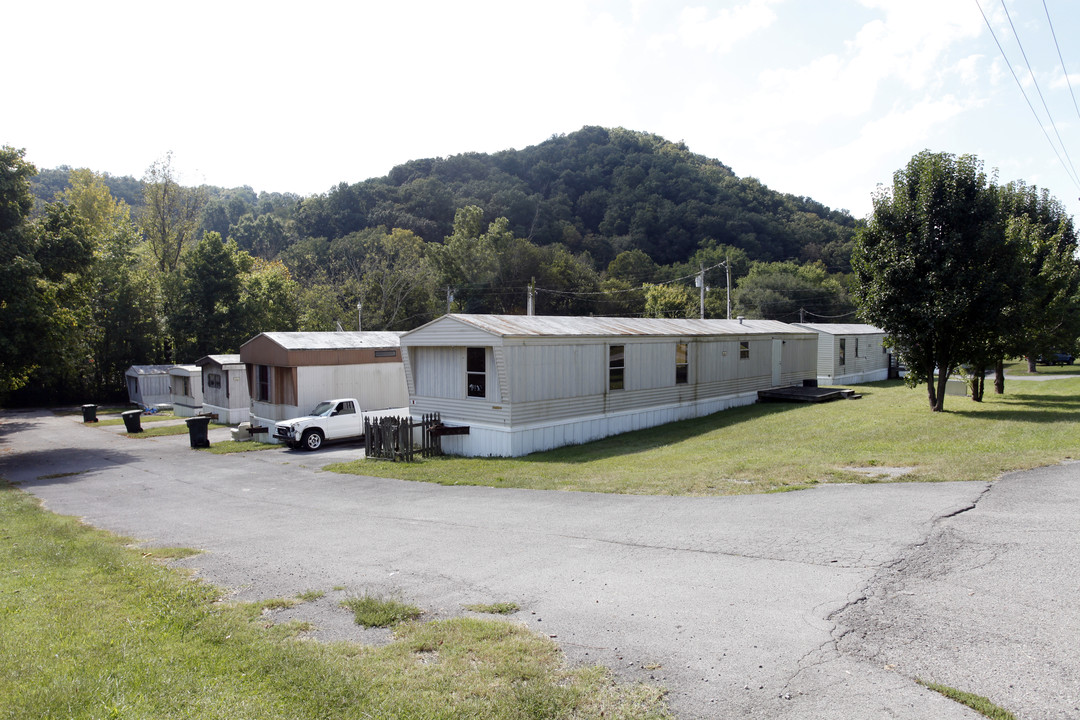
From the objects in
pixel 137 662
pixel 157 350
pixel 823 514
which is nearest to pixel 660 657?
pixel 137 662

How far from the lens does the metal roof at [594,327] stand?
16.8 metres

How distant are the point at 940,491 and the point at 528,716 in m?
7.75

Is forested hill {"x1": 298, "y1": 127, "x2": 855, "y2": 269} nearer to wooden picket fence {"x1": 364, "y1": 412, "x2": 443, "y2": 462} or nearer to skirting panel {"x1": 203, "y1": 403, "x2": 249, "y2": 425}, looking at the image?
skirting panel {"x1": 203, "y1": 403, "x2": 249, "y2": 425}

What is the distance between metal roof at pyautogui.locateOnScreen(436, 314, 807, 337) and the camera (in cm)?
1684

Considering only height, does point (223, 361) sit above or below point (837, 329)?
below

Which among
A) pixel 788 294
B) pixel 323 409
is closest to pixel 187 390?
pixel 323 409

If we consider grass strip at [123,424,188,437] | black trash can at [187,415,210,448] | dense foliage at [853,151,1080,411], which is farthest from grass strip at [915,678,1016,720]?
grass strip at [123,424,188,437]

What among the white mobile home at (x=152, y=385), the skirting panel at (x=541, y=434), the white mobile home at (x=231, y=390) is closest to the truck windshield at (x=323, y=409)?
the skirting panel at (x=541, y=434)

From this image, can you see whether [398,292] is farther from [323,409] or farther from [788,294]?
[788,294]

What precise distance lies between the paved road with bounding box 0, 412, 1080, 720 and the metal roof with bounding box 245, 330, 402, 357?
9.90 meters

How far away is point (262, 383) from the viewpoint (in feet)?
77.0

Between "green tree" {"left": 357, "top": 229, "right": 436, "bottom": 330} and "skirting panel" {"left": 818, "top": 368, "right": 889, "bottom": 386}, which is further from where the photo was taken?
"green tree" {"left": 357, "top": 229, "right": 436, "bottom": 330}

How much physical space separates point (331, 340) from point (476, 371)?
830cm

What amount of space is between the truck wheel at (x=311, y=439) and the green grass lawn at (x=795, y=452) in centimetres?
381
